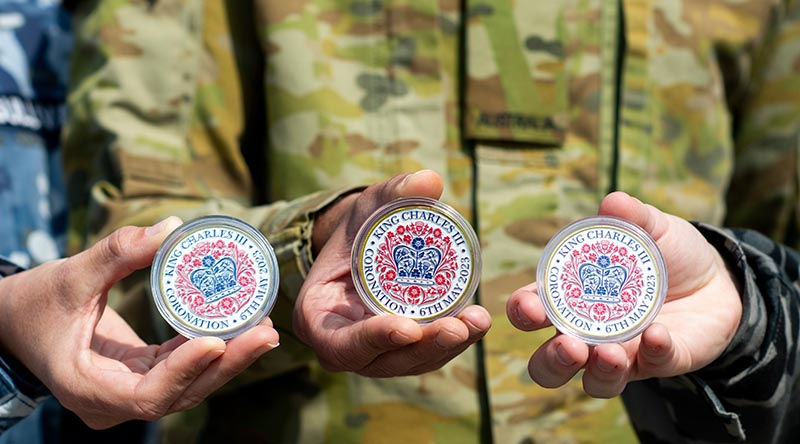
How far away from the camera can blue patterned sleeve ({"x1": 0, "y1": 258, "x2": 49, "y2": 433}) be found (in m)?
2.13

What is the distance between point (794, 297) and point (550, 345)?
2.96ft

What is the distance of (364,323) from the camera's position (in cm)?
183

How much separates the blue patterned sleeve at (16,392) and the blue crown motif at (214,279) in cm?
58

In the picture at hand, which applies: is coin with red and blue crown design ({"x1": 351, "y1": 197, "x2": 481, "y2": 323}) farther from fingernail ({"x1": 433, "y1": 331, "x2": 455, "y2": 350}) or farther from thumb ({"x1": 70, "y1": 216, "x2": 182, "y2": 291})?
thumb ({"x1": 70, "y1": 216, "x2": 182, "y2": 291})

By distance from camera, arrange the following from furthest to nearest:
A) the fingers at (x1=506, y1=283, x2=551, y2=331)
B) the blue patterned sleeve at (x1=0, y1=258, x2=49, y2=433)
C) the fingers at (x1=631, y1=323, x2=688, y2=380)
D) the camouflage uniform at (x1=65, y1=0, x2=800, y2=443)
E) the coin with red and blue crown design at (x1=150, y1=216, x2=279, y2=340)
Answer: the camouflage uniform at (x1=65, y1=0, x2=800, y2=443) < the blue patterned sleeve at (x1=0, y1=258, x2=49, y2=433) < the coin with red and blue crown design at (x1=150, y1=216, x2=279, y2=340) < the fingers at (x1=506, y1=283, x2=551, y2=331) < the fingers at (x1=631, y1=323, x2=688, y2=380)

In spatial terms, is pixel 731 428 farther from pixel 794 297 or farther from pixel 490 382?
pixel 490 382

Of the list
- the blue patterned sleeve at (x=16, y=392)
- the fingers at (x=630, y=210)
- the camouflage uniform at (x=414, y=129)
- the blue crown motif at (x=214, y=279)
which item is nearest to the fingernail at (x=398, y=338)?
the blue crown motif at (x=214, y=279)

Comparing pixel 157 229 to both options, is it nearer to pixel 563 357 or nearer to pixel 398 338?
pixel 398 338

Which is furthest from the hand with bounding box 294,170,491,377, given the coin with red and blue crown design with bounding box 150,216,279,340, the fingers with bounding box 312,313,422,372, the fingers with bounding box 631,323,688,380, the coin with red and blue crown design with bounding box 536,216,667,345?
the fingers with bounding box 631,323,688,380

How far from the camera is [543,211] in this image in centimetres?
283

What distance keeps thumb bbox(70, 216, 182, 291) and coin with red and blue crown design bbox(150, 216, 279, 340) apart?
3 centimetres

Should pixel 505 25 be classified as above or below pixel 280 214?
above

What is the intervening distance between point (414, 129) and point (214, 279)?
3.61ft

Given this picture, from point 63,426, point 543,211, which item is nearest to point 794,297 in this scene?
point 543,211
